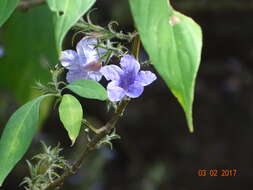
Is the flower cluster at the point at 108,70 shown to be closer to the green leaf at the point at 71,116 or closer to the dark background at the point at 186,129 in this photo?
the green leaf at the point at 71,116

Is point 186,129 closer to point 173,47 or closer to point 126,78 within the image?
point 126,78

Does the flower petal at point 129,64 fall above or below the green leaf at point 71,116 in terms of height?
below

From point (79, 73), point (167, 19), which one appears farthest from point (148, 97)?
point (167, 19)

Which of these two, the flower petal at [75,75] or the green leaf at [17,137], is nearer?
the green leaf at [17,137]

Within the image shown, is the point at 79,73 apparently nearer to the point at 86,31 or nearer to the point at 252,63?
the point at 86,31

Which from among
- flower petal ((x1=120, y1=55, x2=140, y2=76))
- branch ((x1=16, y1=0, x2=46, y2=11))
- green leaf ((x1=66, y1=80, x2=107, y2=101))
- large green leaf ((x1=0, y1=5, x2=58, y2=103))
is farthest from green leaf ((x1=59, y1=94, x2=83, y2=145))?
large green leaf ((x1=0, y1=5, x2=58, y2=103))

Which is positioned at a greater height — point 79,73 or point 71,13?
point 71,13

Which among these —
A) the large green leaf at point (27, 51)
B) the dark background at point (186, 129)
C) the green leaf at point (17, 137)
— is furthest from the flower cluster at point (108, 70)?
the dark background at point (186, 129)
